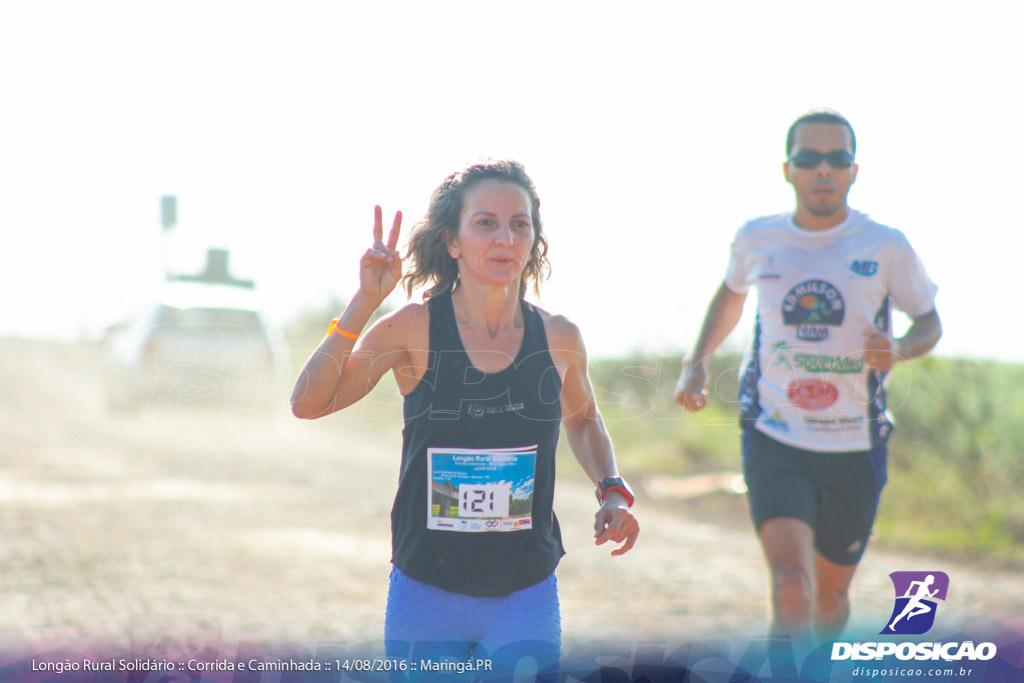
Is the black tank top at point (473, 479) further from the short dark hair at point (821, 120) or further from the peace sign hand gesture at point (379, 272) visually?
the short dark hair at point (821, 120)

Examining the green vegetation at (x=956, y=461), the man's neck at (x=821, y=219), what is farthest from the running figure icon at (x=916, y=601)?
the green vegetation at (x=956, y=461)

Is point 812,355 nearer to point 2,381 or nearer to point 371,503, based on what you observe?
point 371,503

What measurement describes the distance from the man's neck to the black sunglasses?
180mm

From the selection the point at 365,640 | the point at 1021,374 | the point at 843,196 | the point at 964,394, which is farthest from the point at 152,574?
the point at 1021,374

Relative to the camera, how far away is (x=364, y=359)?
2949 mm

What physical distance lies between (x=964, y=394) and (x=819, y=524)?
5.76m

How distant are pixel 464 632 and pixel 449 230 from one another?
1.16m

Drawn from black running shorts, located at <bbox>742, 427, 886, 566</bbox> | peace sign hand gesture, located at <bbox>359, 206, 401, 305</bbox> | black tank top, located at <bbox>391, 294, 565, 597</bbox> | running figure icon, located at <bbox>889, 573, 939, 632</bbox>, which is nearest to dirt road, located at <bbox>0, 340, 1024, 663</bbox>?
running figure icon, located at <bbox>889, 573, 939, 632</bbox>

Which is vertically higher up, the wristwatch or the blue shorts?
the wristwatch

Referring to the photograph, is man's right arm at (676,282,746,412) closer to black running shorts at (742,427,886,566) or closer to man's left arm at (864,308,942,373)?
black running shorts at (742,427,886,566)

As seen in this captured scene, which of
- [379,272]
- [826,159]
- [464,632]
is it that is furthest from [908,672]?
[379,272]

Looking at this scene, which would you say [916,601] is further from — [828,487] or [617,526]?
[617,526]

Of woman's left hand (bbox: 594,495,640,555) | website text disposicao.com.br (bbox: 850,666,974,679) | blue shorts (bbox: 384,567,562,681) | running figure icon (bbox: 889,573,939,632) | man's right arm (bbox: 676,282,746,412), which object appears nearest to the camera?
blue shorts (bbox: 384,567,562,681)

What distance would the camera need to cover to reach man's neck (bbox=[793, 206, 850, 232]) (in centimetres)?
418
